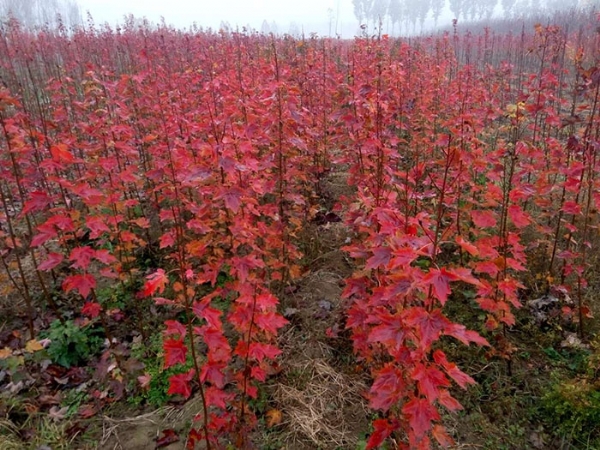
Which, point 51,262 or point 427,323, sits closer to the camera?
point 427,323

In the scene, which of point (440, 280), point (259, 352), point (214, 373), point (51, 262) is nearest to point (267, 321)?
point (259, 352)

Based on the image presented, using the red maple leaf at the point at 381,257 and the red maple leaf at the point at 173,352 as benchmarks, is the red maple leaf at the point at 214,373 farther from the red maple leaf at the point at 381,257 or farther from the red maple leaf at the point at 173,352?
the red maple leaf at the point at 381,257

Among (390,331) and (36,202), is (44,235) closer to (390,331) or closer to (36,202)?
(36,202)

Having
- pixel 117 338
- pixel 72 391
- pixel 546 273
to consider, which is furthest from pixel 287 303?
pixel 546 273

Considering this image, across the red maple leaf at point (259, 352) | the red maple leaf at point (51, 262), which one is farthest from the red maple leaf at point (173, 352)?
the red maple leaf at point (51, 262)

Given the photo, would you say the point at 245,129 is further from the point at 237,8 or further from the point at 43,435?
the point at 237,8

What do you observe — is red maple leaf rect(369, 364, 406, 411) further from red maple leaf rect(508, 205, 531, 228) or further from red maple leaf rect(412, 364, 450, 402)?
red maple leaf rect(508, 205, 531, 228)

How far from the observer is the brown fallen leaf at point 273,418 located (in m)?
2.55

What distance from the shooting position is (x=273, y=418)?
8.37 ft

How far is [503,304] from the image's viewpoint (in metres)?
2.63

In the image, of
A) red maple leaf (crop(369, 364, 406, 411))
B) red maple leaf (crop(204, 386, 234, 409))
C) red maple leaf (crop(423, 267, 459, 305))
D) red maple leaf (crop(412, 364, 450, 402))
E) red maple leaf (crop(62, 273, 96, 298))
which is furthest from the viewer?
red maple leaf (crop(62, 273, 96, 298))

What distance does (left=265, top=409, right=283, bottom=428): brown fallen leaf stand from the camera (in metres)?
2.55

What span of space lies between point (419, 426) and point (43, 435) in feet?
7.95

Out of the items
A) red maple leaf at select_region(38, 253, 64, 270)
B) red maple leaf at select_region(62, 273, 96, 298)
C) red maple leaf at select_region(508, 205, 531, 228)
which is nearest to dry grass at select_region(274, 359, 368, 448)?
red maple leaf at select_region(62, 273, 96, 298)
